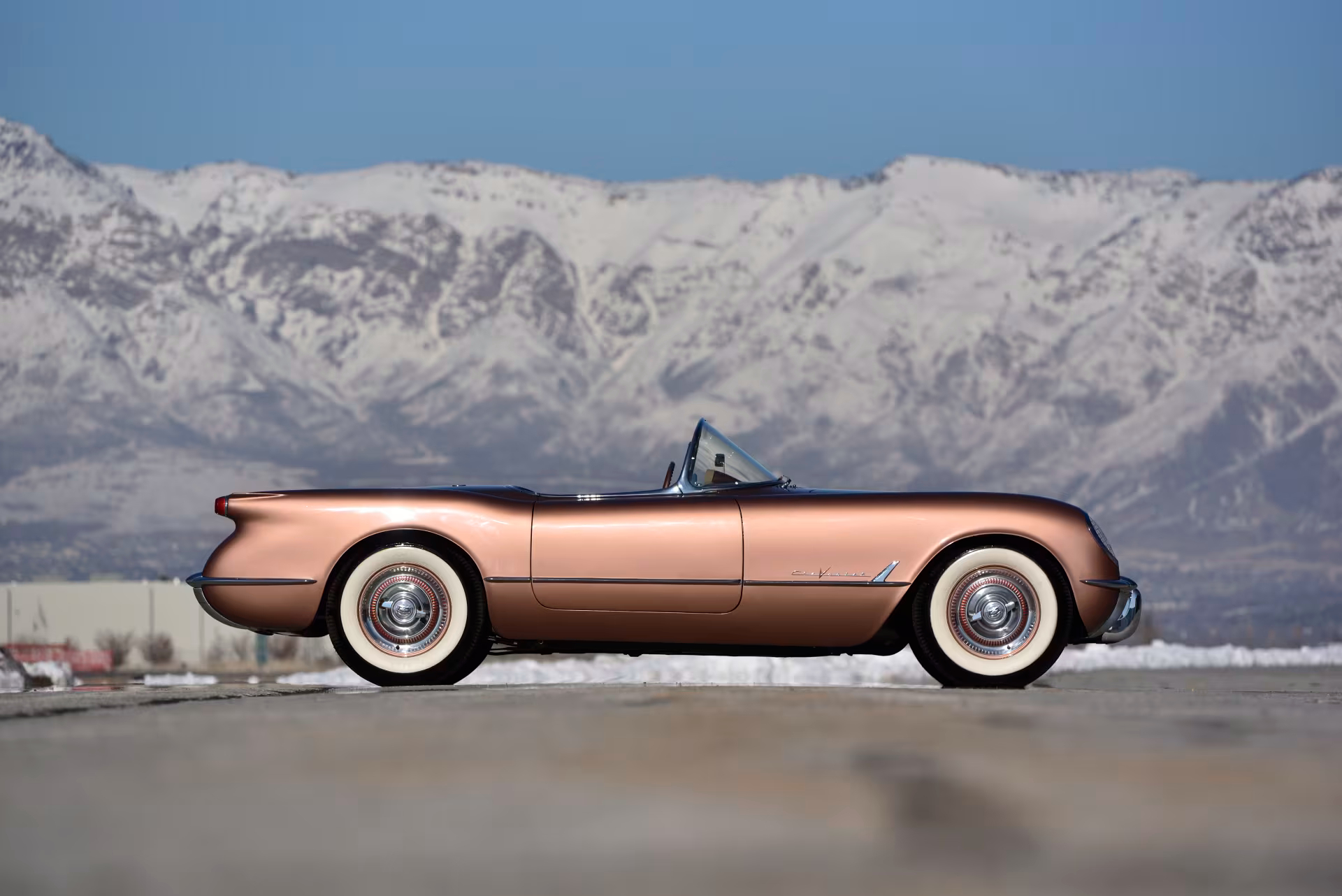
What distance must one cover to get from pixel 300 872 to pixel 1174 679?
26.9 metres

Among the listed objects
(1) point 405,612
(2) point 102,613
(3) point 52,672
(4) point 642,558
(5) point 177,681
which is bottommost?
(2) point 102,613

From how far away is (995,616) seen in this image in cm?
917

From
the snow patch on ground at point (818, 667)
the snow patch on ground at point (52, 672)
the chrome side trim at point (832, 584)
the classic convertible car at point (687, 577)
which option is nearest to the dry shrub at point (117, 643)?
the snow patch on ground at point (818, 667)

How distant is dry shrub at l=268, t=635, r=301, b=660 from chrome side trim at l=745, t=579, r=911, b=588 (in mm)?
76183

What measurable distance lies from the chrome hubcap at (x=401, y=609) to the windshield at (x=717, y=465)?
142 centimetres

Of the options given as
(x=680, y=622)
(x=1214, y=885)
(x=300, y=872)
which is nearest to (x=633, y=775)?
(x=300, y=872)

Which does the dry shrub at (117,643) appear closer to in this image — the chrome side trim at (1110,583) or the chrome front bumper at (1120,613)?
the chrome front bumper at (1120,613)

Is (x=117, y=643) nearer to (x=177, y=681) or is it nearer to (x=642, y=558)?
(x=177, y=681)

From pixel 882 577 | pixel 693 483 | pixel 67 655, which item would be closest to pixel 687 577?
pixel 693 483

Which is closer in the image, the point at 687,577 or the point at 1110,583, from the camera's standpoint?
the point at 687,577

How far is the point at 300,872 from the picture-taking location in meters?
4.08

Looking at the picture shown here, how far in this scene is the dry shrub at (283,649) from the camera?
84.8 metres

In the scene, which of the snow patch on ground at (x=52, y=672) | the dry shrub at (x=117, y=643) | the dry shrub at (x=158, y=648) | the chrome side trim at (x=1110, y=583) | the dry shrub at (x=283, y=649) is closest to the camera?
the chrome side trim at (x=1110, y=583)

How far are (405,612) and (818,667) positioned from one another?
2023cm
